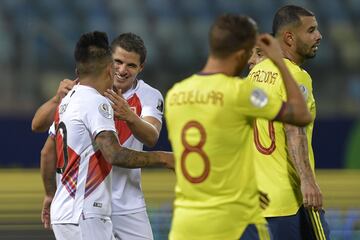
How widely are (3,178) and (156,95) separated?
404 inches

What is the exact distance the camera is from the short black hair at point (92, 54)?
5613 millimetres

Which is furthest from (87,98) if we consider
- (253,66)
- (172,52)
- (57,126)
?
(172,52)

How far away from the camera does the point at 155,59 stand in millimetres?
18234

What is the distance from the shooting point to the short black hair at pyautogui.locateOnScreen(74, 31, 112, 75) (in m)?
5.61

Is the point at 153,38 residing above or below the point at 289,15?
below

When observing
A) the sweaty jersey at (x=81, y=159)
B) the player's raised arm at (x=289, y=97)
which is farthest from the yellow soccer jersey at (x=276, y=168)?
the player's raised arm at (x=289, y=97)

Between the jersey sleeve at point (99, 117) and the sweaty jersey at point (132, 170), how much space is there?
796 millimetres

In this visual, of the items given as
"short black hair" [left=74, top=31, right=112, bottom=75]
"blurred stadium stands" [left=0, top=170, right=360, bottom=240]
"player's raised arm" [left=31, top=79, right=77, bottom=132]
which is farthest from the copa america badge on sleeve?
"blurred stadium stands" [left=0, top=170, right=360, bottom=240]

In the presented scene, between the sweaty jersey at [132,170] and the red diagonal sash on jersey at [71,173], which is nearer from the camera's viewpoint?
the red diagonal sash on jersey at [71,173]

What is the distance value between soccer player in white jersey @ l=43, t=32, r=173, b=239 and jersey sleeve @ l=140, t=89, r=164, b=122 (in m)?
0.84

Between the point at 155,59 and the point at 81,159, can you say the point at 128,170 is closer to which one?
the point at 81,159

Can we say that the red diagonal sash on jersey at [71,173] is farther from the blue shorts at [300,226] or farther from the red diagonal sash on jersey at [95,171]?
the blue shorts at [300,226]

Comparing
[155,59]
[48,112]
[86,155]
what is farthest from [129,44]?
[155,59]

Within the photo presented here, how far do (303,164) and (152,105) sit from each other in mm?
1068
